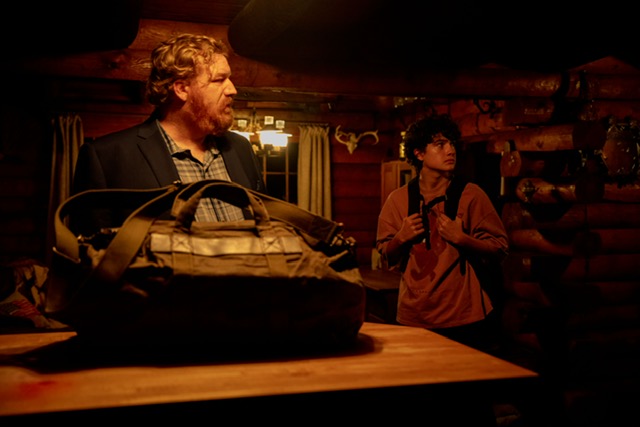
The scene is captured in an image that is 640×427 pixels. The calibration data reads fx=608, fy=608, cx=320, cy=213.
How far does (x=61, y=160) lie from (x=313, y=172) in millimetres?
4077

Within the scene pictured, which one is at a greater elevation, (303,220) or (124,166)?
(124,166)

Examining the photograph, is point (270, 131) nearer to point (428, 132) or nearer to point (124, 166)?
point (428, 132)

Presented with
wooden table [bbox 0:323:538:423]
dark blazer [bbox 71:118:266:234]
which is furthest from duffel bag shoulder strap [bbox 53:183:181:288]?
dark blazer [bbox 71:118:266:234]

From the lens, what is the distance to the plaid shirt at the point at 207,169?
232 centimetres

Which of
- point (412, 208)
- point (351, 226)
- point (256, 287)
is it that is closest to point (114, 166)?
point (256, 287)

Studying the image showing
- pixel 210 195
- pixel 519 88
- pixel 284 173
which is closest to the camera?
pixel 210 195

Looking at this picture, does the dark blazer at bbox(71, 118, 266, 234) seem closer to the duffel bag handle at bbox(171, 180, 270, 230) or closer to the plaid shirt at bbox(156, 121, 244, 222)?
the plaid shirt at bbox(156, 121, 244, 222)

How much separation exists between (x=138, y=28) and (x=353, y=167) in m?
7.17

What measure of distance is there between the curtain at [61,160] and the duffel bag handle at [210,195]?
8.31 metres

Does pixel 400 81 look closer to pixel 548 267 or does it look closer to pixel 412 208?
pixel 412 208

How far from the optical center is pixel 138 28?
423 centimetres

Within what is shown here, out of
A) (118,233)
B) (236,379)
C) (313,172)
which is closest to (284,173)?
(313,172)

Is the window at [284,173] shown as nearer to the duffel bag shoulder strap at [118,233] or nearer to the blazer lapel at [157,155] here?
the blazer lapel at [157,155]

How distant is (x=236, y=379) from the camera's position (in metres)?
1.20
